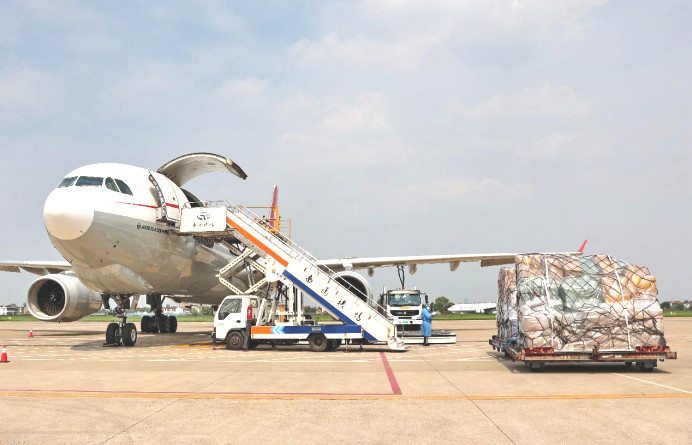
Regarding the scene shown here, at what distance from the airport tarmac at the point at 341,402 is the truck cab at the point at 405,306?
10698 mm

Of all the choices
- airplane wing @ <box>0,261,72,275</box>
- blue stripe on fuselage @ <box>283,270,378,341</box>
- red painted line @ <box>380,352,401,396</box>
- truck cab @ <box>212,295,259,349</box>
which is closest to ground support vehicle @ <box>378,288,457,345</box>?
blue stripe on fuselage @ <box>283,270,378,341</box>

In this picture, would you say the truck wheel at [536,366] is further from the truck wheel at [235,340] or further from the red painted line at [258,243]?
the truck wheel at [235,340]

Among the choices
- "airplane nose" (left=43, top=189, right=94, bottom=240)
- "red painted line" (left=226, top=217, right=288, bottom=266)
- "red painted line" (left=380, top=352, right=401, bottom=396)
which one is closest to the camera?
"red painted line" (left=380, top=352, right=401, bottom=396)

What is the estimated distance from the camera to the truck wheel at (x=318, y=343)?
17281 mm

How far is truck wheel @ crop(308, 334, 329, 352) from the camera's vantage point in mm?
17281

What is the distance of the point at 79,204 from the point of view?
50.3ft

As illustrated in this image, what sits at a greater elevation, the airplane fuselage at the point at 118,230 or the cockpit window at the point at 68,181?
the cockpit window at the point at 68,181

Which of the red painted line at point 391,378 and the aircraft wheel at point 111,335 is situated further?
the aircraft wheel at point 111,335

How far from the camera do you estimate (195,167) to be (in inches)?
874

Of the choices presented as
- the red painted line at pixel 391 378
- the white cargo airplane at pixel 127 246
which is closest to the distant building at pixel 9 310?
the white cargo airplane at pixel 127 246

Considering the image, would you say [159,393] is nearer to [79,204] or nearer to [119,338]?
[79,204]

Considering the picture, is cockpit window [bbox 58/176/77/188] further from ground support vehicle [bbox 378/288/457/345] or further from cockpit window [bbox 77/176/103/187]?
ground support vehicle [bbox 378/288/457/345]

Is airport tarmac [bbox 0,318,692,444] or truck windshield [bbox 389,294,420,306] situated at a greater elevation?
truck windshield [bbox 389,294,420,306]

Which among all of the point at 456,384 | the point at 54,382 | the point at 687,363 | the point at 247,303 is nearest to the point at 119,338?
the point at 247,303
